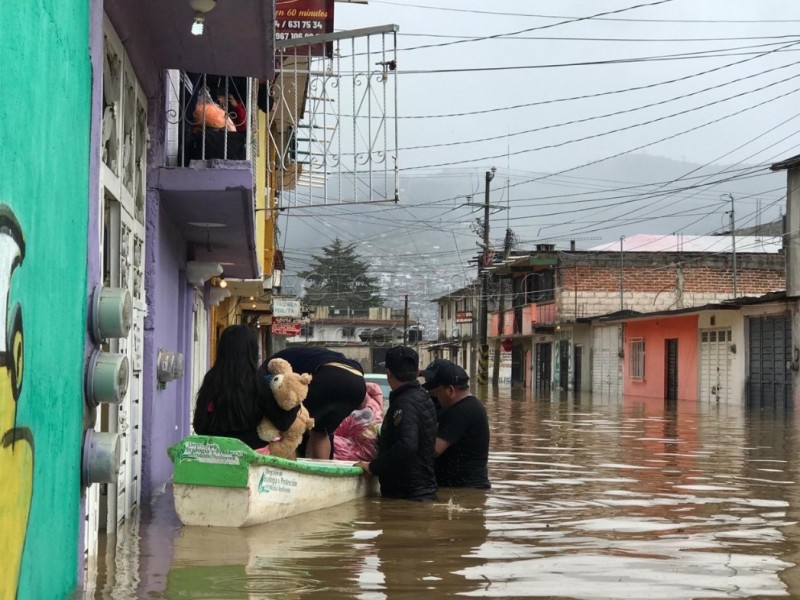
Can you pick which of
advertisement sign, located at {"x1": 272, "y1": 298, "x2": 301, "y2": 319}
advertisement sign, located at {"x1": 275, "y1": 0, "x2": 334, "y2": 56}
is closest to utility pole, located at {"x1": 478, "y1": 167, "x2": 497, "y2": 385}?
advertisement sign, located at {"x1": 272, "y1": 298, "x2": 301, "y2": 319}

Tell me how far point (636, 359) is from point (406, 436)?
38.3 meters

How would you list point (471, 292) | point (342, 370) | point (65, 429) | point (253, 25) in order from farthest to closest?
point (471, 292)
point (342, 370)
point (253, 25)
point (65, 429)

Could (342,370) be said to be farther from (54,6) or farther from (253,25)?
(54,6)

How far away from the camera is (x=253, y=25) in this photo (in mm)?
8398

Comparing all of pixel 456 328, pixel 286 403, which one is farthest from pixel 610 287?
pixel 286 403

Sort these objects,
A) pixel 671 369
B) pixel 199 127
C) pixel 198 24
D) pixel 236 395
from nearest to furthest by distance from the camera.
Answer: pixel 198 24
pixel 236 395
pixel 199 127
pixel 671 369

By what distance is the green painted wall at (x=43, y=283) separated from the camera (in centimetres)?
368

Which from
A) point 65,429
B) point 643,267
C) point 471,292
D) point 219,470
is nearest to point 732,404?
point 643,267

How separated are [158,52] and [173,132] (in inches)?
56.5

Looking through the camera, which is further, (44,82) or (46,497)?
(46,497)

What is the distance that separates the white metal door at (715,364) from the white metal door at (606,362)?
833 centimetres

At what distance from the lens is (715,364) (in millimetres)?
37156

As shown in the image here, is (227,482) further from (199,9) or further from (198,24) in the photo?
(199,9)

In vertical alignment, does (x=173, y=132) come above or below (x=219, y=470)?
above
